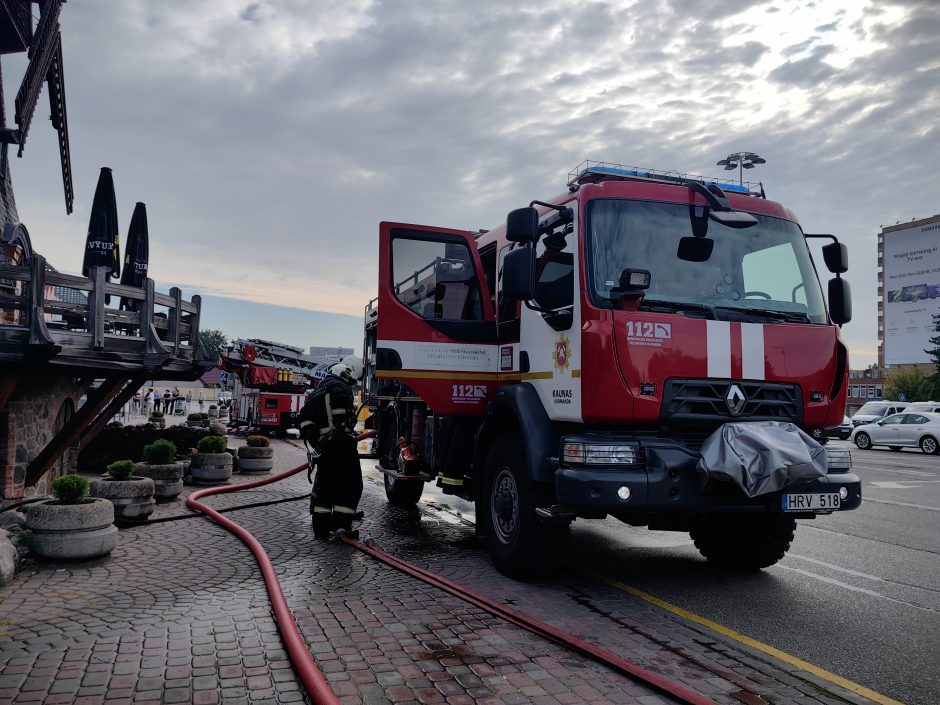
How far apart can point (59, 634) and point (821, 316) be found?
5867 mm

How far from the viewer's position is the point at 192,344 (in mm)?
11898

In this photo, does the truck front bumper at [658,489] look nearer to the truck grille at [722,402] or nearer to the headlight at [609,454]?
the headlight at [609,454]

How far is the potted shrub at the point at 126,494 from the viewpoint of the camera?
7.80 meters

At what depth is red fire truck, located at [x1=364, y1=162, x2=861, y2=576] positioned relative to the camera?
5.16m

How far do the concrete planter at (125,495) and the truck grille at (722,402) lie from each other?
5.71 metres

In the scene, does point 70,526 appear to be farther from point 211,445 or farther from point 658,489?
point 211,445

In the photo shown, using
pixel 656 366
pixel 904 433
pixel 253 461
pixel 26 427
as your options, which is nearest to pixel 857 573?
pixel 656 366

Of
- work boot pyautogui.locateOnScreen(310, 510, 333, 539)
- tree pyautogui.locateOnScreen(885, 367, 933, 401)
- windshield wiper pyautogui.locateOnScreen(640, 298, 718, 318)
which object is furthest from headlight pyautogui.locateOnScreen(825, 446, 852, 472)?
tree pyautogui.locateOnScreen(885, 367, 933, 401)

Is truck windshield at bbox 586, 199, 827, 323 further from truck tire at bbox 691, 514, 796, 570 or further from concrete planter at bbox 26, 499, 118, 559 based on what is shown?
concrete planter at bbox 26, 499, 118, 559

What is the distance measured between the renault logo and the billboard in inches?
3156

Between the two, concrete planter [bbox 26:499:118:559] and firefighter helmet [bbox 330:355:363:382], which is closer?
concrete planter [bbox 26:499:118:559]

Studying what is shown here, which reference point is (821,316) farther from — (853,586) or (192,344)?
(192,344)

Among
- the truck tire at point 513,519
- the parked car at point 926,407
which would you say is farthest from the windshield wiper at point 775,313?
the parked car at point 926,407

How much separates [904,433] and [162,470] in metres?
24.5
